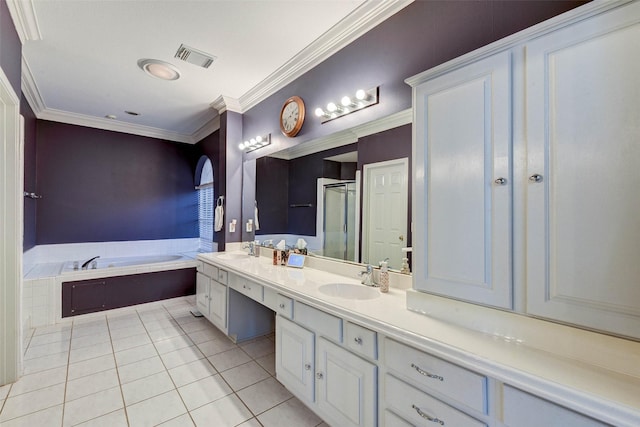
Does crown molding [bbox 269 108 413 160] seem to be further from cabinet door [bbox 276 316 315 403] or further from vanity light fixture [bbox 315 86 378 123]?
cabinet door [bbox 276 316 315 403]

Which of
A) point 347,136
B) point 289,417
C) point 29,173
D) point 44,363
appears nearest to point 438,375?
point 289,417

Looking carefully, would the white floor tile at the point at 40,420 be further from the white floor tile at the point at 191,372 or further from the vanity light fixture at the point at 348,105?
the vanity light fixture at the point at 348,105

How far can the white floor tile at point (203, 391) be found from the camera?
1916 millimetres

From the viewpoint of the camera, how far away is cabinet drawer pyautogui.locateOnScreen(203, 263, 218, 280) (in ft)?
9.57

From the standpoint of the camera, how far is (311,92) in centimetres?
257

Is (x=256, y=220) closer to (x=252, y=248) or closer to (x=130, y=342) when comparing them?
(x=252, y=248)

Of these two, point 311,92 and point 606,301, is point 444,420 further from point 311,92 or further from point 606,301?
point 311,92

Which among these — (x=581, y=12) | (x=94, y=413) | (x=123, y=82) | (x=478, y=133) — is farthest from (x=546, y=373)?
(x=123, y=82)

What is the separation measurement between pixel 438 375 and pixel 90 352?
3073 millimetres

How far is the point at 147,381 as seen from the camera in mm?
2143

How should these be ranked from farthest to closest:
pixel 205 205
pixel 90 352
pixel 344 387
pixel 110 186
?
pixel 205 205 → pixel 110 186 → pixel 90 352 → pixel 344 387

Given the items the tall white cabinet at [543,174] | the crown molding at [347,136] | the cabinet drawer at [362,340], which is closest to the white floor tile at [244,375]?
the cabinet drawer at [362,340]

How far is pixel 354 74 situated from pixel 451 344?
191 cm

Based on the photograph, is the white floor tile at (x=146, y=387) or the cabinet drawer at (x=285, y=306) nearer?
the cabinet drawer at (x=285, y=306)
